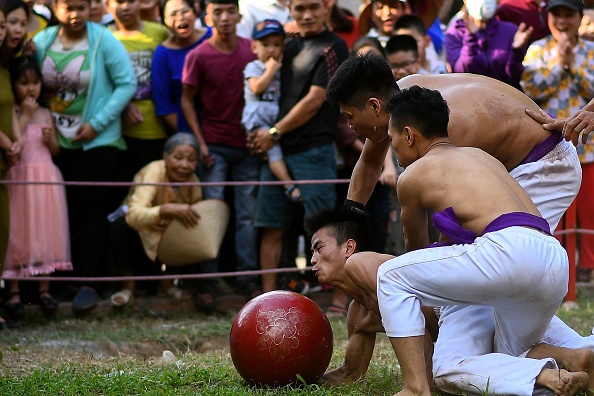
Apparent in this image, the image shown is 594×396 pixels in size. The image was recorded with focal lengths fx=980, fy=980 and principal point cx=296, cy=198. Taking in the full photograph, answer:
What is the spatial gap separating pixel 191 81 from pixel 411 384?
478 cm

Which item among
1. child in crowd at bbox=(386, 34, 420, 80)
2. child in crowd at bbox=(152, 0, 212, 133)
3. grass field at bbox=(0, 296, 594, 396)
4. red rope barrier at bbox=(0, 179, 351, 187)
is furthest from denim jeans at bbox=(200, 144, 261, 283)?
child in crowd at bbox=(386, 34, 420, 80)

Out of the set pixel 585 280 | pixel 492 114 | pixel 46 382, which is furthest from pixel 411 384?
pixel 585 280

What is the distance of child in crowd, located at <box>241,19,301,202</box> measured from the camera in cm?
872

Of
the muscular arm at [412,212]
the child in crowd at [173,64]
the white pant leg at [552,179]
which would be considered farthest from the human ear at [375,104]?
the child in crowd at [173,64]

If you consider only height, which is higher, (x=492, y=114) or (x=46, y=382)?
(x=492, y=114)

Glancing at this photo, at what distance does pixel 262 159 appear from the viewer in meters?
8.91

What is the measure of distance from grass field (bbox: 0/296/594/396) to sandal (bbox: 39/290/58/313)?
11cm

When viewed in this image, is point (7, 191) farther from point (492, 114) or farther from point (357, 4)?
point (357, 4)

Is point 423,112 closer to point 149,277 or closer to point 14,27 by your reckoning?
point 149,277

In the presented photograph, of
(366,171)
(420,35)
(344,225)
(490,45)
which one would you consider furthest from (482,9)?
(344,225)

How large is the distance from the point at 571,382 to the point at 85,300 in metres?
4.90

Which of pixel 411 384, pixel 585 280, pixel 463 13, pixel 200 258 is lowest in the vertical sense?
pixel 585 280

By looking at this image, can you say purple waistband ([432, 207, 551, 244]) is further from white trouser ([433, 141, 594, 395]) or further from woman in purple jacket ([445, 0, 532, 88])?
woman in purple jacket ([445, 0, 532, 88])

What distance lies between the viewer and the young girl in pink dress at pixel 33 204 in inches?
329
